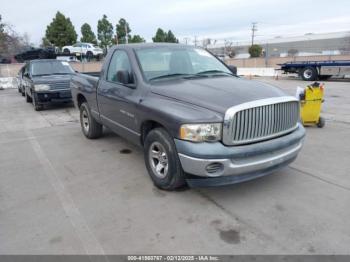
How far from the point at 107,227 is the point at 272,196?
1993mm

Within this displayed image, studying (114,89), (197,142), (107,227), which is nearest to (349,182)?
(197,142)

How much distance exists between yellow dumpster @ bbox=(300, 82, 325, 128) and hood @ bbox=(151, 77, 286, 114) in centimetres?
351

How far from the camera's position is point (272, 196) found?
12.1 ft

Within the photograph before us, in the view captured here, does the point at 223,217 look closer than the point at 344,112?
Yes

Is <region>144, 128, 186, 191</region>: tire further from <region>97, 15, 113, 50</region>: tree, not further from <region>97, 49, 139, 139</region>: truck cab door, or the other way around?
<region>97, 15, 113, 50</region>: tree

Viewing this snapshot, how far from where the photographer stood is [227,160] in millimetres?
3168

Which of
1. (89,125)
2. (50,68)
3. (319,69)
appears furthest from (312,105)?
(319,69)

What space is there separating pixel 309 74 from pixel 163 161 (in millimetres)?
18777

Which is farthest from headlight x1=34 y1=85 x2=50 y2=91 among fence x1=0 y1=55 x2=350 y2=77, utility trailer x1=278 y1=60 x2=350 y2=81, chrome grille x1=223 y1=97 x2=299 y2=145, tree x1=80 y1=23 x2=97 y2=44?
tree x1=80 y1=23 x2=97 y2=44

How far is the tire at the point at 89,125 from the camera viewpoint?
6.20 metres

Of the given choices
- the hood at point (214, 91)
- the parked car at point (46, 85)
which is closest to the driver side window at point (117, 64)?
the hood at point (214, 91)

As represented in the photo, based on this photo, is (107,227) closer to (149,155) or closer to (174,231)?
(174,231)

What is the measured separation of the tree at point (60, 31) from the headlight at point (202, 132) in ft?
150

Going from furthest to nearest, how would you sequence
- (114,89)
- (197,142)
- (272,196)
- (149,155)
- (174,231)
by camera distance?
1. (114,89)
2. (149,155)
3. (272,196)
4. (197,142)
5. (174,231)
